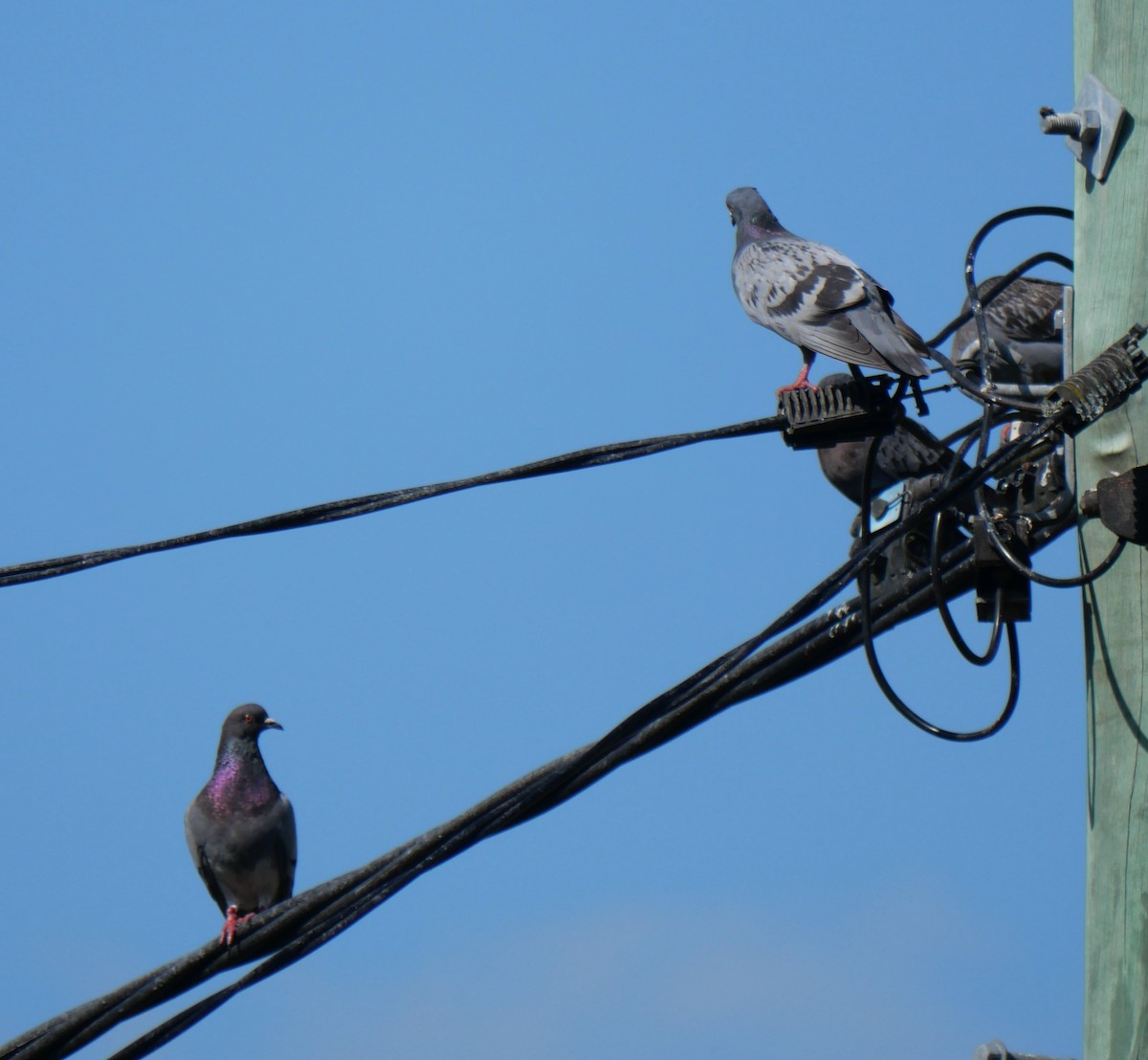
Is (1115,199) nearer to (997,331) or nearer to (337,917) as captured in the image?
(337,917)

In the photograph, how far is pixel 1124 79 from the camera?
4281mm

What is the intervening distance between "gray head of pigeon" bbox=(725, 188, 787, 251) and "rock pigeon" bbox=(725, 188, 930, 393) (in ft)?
0.46

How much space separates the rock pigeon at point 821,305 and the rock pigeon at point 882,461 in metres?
0.35

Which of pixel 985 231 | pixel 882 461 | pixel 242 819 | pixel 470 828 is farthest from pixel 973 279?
pixel 242 819

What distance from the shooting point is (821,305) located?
6.50 metres

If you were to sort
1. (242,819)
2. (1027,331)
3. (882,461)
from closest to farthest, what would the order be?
(882,461), (1027,331), (242,819)

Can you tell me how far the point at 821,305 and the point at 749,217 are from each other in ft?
7.34

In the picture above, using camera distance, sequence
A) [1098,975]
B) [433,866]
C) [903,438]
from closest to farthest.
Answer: [1098,975]
[433,866]
[903,438]

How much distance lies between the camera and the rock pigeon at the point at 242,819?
9.52m

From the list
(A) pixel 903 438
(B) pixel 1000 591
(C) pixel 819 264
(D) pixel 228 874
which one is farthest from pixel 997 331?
(D) pixel 228 874

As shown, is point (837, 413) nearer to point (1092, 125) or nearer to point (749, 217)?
point (1092, 125)

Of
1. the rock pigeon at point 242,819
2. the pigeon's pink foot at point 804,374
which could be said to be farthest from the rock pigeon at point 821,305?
the rock pigeon at point 242,819

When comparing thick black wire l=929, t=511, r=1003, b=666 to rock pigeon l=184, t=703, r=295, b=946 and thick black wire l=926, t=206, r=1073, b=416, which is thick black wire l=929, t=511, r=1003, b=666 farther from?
rock pigeon l=184, t=703, r=295, b=946

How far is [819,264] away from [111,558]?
342cm
